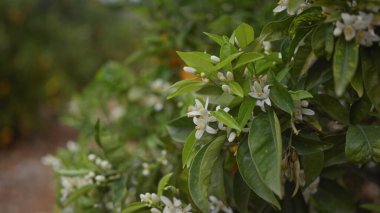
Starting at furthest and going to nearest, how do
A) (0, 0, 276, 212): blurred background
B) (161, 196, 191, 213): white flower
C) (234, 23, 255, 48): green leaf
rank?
(0, 0, 276, 212): blurred background, (161, 196, 191, 213): white flower, (234, 23, 255, 48): green leaf

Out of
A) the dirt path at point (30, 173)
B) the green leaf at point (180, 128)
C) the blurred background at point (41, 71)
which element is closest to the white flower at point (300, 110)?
the green leaf at point (180, 128)

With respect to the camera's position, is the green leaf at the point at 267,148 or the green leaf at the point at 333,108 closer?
the green leaf at the point at 267,148

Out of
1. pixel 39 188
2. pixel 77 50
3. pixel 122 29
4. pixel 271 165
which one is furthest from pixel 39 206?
pixel 271 165

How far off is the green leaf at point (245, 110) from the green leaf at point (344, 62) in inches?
A: 5.2

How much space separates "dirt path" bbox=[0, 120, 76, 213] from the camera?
122 inches

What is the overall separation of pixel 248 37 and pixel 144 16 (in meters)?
1.01

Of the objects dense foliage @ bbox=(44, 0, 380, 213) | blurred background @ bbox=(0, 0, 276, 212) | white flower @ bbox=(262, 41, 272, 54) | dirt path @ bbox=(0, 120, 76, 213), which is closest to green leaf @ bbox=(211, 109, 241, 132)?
dense foliage @ bbox=(44, 0, 380, 213)

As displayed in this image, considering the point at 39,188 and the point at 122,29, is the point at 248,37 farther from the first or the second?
the point at 122,29

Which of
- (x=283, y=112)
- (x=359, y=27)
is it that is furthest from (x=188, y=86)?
(x=359, y=27)

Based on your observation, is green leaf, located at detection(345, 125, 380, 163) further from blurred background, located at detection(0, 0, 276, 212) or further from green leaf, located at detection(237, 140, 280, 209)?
blurred background, located at detection(0, 0, 276, 212)

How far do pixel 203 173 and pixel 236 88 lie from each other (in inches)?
5.5

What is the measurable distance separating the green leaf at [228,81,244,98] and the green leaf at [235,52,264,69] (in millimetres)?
27

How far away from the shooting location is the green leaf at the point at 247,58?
696 millimetres

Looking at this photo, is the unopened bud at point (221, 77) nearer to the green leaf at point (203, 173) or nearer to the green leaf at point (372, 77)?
the green leaf at point (203, 173)
